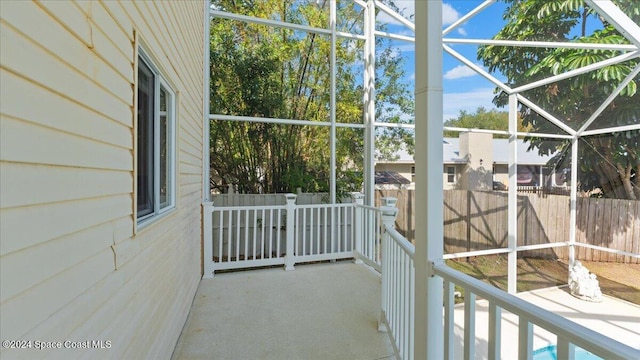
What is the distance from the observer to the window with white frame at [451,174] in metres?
4.64

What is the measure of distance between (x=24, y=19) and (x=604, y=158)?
15.6ft

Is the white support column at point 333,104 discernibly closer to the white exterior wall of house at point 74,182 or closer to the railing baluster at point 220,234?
the railing baluster at point 220,234

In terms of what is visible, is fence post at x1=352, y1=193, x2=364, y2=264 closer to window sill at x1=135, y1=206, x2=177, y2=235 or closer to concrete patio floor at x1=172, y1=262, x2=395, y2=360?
concrete patio floor at x1=172, y1=262, x2=395, y2=360

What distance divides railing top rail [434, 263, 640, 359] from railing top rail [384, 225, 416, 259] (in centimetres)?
56

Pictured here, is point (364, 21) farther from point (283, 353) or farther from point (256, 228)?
point (283, 353)

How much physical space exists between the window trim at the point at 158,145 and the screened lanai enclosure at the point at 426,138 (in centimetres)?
160

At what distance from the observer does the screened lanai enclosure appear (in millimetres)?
1851

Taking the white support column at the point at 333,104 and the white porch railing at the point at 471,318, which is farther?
the white support column at the point at 333,104

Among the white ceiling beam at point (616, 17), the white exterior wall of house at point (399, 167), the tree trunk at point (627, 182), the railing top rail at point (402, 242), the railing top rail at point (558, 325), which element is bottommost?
the railing top rail at point (402, 242)

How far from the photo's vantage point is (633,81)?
2.37 metres

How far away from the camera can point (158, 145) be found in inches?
81.5

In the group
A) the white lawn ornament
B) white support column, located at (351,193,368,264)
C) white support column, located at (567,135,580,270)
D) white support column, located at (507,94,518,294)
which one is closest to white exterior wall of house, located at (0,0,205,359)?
white support column, located at (351,193,368,264)

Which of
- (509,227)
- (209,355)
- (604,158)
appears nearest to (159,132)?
(209,355)

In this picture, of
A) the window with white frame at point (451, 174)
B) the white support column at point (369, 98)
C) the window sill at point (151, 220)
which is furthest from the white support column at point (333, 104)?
the window sill at point (151, 220)
